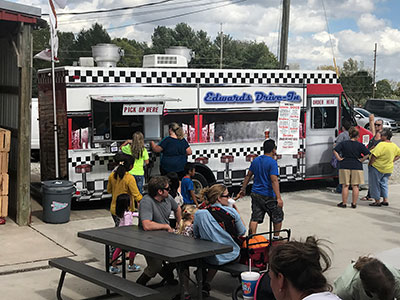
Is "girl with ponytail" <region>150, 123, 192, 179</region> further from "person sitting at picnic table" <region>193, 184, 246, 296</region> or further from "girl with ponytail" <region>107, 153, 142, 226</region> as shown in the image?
"person sitting at picnic table" <region>193, 184, 246, 296</region>

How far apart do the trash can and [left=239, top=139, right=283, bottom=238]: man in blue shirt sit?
11.8ft

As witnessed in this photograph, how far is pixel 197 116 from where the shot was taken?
12406mm

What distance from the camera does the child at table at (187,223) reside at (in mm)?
6758

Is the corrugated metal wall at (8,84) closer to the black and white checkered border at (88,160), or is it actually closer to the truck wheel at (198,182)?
the black and white checkered border at (88,160)

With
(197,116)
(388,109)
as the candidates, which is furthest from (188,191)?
(388,109)

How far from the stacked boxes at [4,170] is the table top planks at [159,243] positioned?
3969 mm

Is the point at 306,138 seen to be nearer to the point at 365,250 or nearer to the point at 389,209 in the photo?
the point at 389,209

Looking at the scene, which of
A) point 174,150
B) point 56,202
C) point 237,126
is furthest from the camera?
point 237,126

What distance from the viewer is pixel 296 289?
283 cm

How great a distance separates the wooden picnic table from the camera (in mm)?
5602

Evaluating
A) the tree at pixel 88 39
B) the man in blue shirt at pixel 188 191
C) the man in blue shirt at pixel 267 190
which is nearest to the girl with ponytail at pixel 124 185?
the man in blue shirt at pixel 188 191

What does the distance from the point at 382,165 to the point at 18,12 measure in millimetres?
7561

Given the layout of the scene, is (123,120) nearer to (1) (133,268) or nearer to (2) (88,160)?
(2) (88,160)

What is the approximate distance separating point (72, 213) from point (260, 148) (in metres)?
4.38
